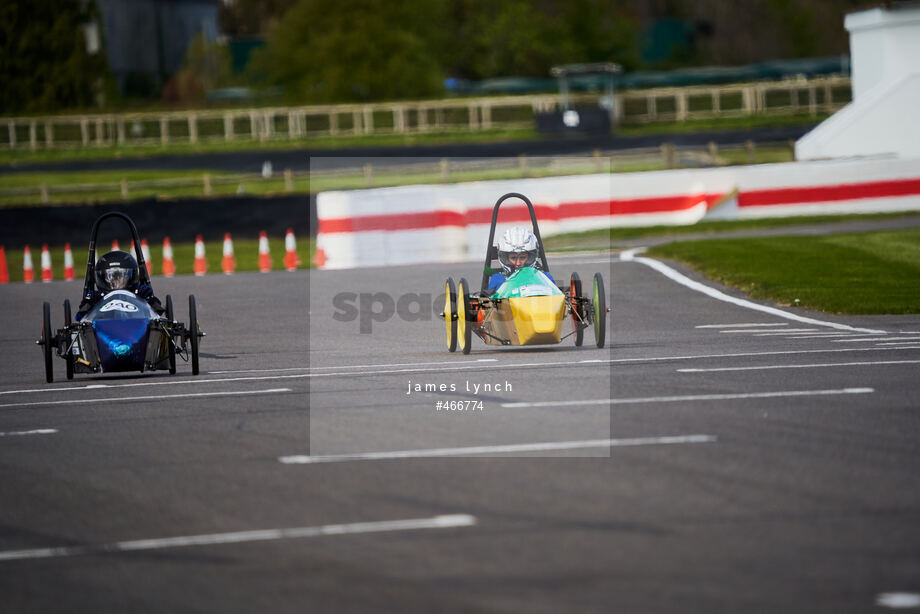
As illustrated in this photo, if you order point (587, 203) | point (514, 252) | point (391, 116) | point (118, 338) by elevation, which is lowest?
point (118, 338)

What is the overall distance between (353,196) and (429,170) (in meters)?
21.1

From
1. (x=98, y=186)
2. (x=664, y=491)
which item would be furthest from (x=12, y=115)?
(x=664, y=491)

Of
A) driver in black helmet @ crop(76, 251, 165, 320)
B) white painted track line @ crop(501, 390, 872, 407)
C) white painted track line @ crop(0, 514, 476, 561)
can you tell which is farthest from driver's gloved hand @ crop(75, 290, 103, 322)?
white painted track line @ crop(0, 514, 476, 561)

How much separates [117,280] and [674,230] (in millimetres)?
16801

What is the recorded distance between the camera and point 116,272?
1345 cm

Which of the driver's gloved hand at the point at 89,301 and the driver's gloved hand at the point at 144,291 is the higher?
the driver's gloved hand at the point at 144,291

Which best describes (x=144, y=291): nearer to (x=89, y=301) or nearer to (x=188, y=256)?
(x=89, y=301)

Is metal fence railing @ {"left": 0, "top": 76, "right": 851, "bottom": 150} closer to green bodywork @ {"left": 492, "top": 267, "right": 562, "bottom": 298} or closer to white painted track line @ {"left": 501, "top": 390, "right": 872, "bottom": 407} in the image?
green bodywork @ {"left": 492, "top": 267, "right": 562, "bottom": 298}

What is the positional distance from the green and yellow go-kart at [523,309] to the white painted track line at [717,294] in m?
2.86

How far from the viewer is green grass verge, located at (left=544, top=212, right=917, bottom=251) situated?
27766 mm

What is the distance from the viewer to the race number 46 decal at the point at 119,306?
12.8 m

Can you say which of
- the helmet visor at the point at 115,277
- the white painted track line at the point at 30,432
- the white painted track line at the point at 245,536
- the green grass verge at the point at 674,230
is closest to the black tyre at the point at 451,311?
the helmet visor at the point at 115,277

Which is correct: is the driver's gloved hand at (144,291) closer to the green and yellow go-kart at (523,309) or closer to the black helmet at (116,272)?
the black helmet at (116,272)

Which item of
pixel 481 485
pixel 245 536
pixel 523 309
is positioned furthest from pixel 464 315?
pixel 245 536
